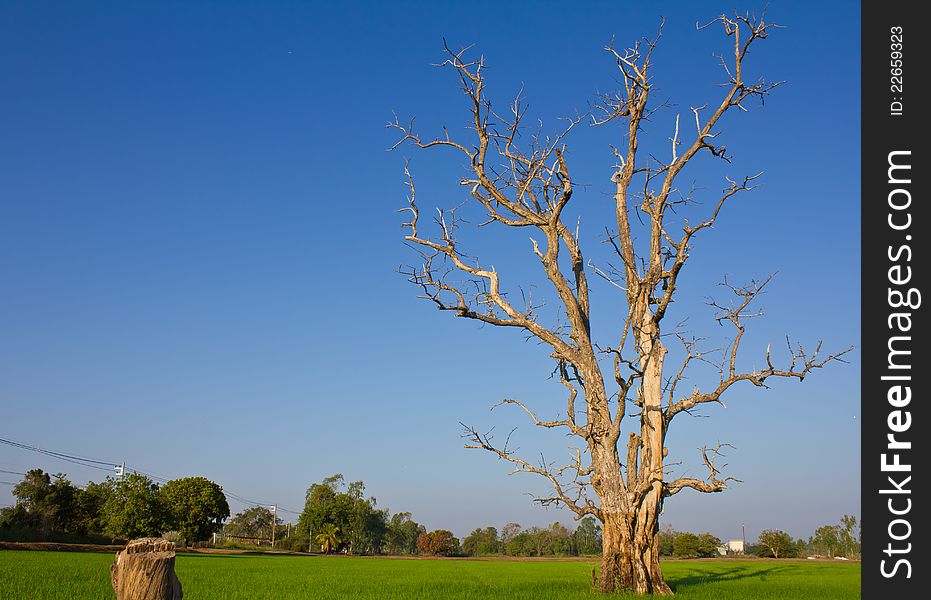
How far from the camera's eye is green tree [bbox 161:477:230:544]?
186 feet

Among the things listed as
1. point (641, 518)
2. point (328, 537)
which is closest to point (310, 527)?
point (328, 537)

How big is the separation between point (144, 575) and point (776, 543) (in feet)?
221

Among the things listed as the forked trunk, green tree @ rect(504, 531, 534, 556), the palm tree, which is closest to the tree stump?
the forked trunk

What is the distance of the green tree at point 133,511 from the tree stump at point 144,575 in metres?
53.2

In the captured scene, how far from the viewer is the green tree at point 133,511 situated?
5184 centimetres

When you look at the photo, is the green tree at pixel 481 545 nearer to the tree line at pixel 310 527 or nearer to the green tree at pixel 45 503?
the tree line at pixel 310 527

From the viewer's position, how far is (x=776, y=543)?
61.8m

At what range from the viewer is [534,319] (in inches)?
659

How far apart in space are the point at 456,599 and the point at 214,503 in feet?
168

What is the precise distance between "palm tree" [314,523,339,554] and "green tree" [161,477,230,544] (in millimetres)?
16179

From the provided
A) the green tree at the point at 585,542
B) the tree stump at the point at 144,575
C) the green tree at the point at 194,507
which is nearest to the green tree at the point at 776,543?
the green tree at the point at 585,542
